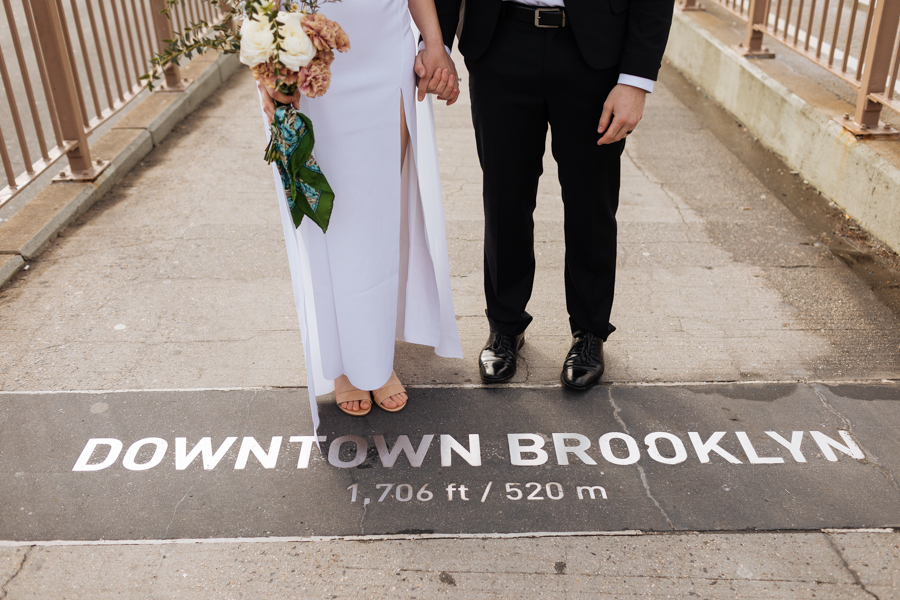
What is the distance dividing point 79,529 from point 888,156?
4132 millimetres

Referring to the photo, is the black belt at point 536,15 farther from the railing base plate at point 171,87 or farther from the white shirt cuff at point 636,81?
the railing base plate at point 171,87

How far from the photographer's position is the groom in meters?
2.50

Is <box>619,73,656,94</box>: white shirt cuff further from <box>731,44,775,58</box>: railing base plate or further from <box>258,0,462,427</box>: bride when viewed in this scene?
<box>731,44,775,58</box>: railing base plate

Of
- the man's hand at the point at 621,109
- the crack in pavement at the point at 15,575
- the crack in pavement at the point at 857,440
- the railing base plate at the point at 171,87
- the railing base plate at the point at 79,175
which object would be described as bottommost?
the crack in pavement at the point at 857,440

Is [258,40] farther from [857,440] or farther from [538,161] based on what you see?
[857,440]

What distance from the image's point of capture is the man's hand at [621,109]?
2525mm

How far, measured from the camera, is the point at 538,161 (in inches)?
114

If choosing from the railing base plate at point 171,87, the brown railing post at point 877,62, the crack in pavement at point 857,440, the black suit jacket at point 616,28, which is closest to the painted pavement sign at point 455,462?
the crack in pavement at point 857,440

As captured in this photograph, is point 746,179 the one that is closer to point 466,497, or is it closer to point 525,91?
point 525,91

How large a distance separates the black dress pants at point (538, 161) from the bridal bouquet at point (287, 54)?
26.9 inches

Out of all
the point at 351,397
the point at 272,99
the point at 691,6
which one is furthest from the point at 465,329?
the point at 691,6

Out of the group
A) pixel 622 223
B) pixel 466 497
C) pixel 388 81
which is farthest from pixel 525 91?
pixel 622 223

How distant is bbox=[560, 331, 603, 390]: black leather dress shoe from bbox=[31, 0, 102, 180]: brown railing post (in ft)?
10.9

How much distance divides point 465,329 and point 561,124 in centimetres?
113
